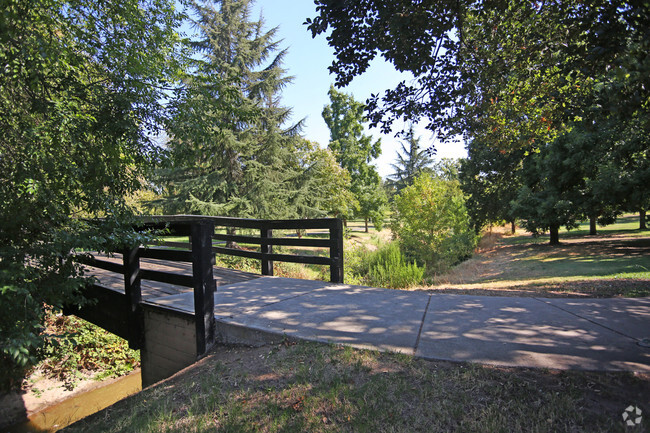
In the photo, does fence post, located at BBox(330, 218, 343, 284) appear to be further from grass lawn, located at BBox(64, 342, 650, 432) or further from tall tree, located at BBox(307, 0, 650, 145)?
grass lawn, located at BBox(64, 342, 650, 432)

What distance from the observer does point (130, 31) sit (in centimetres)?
448

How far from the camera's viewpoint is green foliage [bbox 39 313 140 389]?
7566 millimetres

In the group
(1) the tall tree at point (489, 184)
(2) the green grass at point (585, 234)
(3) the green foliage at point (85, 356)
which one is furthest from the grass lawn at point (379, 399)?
(1) the tall tree at point (489, 184)

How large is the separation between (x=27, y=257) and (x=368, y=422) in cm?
367

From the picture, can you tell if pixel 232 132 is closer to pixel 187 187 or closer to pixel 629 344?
pixel 187 187

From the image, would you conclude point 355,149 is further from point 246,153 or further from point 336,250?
point 336,250

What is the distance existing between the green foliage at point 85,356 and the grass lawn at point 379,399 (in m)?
5.36

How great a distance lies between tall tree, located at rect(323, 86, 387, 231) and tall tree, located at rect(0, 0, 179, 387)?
102ft

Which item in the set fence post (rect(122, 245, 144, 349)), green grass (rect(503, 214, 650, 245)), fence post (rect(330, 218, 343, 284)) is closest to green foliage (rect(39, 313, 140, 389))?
fence post (rect(122, 245, 144, 349))

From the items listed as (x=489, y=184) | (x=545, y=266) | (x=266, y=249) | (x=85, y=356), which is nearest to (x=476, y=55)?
(x=266, y=249)

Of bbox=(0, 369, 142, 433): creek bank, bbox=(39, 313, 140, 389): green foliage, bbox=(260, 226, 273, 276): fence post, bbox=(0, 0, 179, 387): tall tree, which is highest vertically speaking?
bbox=(0, 0, 179, 387): tall tree

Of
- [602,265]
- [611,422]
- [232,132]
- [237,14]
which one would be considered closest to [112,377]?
[611,422]

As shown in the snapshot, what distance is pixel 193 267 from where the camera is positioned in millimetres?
4402

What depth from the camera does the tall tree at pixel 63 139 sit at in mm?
3312
